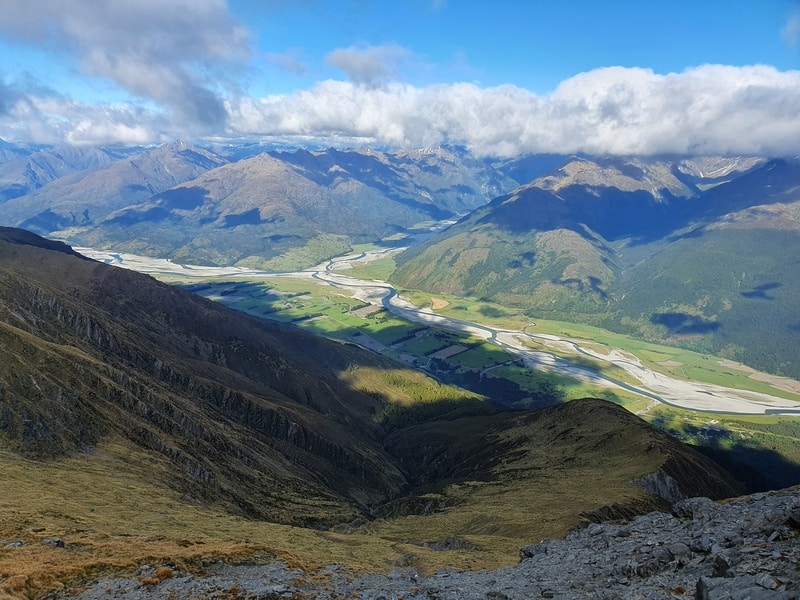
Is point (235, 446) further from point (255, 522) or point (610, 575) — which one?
point (610, 575)

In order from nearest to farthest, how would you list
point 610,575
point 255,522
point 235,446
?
point 610,575 → point 255,522 → point 235,446

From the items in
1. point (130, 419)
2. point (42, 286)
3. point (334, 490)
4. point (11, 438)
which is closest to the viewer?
point (11, 438)

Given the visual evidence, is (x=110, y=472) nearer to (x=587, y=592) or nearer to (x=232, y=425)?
(x=232, y=425)

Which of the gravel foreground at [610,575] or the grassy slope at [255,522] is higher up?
the gravel foreground at [610,575]

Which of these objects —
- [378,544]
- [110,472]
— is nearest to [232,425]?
Answer: [110,472]

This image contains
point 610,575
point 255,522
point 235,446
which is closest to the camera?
point 610,575

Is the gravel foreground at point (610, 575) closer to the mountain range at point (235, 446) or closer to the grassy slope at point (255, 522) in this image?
the grassy slope at point (255, 522)

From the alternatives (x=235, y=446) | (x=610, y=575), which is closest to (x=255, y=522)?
(x=235, y=446)

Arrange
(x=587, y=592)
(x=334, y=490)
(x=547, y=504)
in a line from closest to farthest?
(x=587, y=592), (x=547, y=504), (x=334, y=490)

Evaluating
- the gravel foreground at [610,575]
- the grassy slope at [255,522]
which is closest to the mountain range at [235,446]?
the grassy slope at [255,522]
